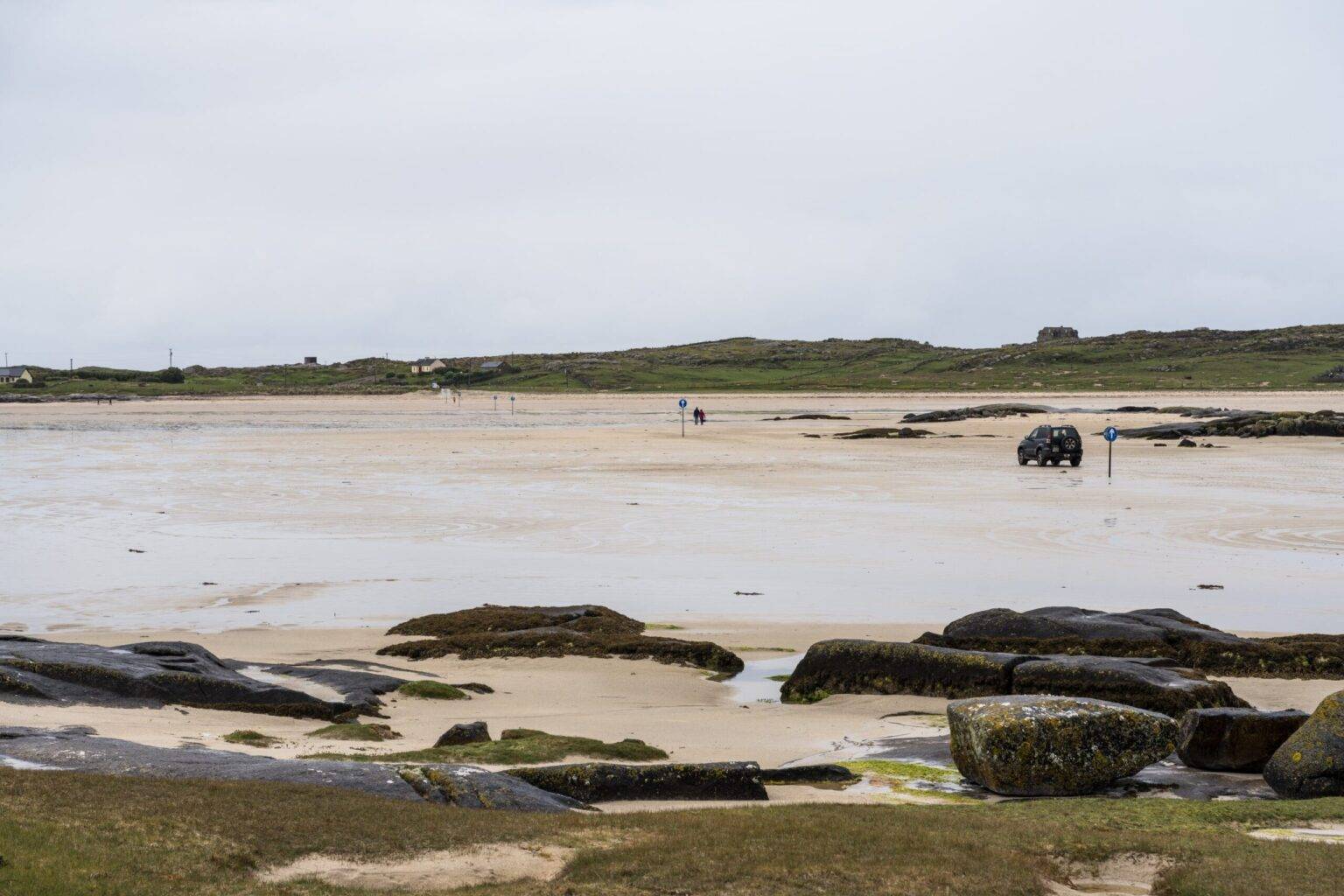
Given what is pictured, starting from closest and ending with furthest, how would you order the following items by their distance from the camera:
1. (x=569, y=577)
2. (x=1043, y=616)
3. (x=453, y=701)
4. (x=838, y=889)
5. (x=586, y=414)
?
(x=838, y=889) → (x=453, y=701) → (x=1043, y=616) → (x=569, y=577) → (x=586, y=414)

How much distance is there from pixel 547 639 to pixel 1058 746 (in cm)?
836

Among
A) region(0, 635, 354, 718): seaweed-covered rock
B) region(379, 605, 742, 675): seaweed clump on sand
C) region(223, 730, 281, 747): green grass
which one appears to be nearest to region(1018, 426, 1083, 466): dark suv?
region(379, 605, 742, 675): seaweed clump on sand

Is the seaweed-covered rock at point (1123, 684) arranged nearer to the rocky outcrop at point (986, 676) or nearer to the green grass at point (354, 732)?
the rocky outcrop at point (986, 676)

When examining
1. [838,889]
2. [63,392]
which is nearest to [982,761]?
[838,889]

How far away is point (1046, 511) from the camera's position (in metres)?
33.1

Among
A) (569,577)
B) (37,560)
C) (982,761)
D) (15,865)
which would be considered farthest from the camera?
(37,560)

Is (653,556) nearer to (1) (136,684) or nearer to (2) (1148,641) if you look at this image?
(2) (1148,641)

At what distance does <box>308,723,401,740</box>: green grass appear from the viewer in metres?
12.9

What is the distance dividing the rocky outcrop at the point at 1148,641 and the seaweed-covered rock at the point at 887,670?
137 centimetres

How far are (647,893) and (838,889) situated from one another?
3.75 feet

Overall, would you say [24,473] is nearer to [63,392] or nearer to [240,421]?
[240,421]

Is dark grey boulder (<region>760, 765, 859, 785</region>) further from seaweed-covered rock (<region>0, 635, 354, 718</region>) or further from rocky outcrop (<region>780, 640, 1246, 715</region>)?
seaweed-covered rock (<region>0, 635, 354, 718</region>)

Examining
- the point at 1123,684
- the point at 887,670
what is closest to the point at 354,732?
the point at 887,670

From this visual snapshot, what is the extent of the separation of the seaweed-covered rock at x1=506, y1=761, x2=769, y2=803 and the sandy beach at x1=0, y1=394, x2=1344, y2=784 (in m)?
0.63
